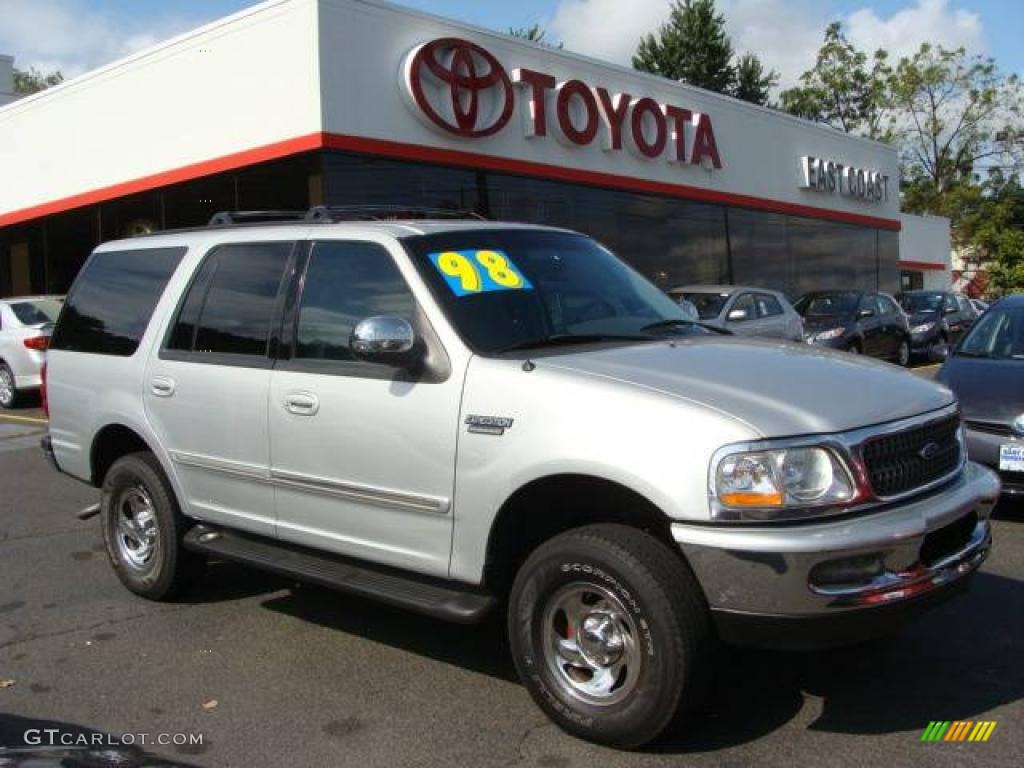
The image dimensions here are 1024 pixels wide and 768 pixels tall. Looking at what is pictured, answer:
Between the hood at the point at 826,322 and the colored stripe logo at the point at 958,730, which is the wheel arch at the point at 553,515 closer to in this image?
the colored stripe logo at the point at 958,730

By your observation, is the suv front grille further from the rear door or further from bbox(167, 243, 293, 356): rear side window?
bbox(167, 243, 293, 356): rear side window

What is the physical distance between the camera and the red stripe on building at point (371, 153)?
13672mm

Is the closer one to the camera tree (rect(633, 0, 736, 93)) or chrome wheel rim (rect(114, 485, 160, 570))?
chrome wheel rim (rect(114, 485, 160, 570))

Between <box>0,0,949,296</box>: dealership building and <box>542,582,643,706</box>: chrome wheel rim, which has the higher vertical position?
<box>0,0,949,296</box>: dealership building

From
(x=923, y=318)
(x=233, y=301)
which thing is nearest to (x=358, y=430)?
(x=233, y=301)

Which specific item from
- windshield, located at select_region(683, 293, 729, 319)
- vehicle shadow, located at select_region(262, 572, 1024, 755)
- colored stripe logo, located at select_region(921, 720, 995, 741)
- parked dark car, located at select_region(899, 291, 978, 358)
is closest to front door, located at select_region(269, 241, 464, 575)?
vehicle shadow, located at select_region(262, 572, 1024, 755)

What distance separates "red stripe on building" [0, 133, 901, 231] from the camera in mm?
13672

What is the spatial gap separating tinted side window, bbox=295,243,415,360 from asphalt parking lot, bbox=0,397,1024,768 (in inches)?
56.1

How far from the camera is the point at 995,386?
22.7 ft

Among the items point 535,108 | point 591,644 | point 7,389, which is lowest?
point 591,644

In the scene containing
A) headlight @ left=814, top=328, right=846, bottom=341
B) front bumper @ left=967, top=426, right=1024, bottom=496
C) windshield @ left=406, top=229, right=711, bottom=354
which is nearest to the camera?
windshield @ left=406, top=229, right=711, bottom=354

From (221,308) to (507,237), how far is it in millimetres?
1500

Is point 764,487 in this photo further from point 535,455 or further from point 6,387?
point 6,387

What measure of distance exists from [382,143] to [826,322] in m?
8.81
